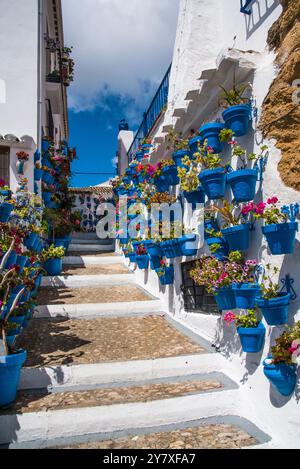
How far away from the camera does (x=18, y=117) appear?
952 centimetres

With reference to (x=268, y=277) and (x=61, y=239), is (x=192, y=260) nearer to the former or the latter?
(x=268, y=277)

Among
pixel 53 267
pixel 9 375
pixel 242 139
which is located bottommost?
pixel 9 375

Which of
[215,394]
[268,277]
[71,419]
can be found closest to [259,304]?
[268,277]

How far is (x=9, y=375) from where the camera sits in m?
3.98

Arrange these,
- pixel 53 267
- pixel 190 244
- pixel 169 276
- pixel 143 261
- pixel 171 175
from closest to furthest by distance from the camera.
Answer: pixel 190 244, pixel 171 175, pixel 169 276, pixel 143 261, pixel 53 267

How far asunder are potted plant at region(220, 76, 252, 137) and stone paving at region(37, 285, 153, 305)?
4192 mm

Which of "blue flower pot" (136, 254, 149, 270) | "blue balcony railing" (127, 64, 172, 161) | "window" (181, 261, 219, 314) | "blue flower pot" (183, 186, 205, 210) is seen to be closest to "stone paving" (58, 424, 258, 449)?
"window" (181, 261, 219, 314)

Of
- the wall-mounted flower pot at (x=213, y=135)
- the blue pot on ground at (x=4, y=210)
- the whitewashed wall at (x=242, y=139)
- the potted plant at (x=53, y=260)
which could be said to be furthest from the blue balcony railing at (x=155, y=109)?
the blue pot on ground at (x=4, y=210)

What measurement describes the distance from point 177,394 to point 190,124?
4088 mm

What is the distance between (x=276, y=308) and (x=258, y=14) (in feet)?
12.2

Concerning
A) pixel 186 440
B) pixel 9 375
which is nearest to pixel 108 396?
pixel 186 440

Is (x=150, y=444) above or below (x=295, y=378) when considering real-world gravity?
below

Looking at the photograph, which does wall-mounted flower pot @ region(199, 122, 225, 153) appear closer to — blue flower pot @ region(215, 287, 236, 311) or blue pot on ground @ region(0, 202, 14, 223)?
blue flower pot @ region(215, 287, 236, 311)

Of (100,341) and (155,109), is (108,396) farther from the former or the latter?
(155,109)
